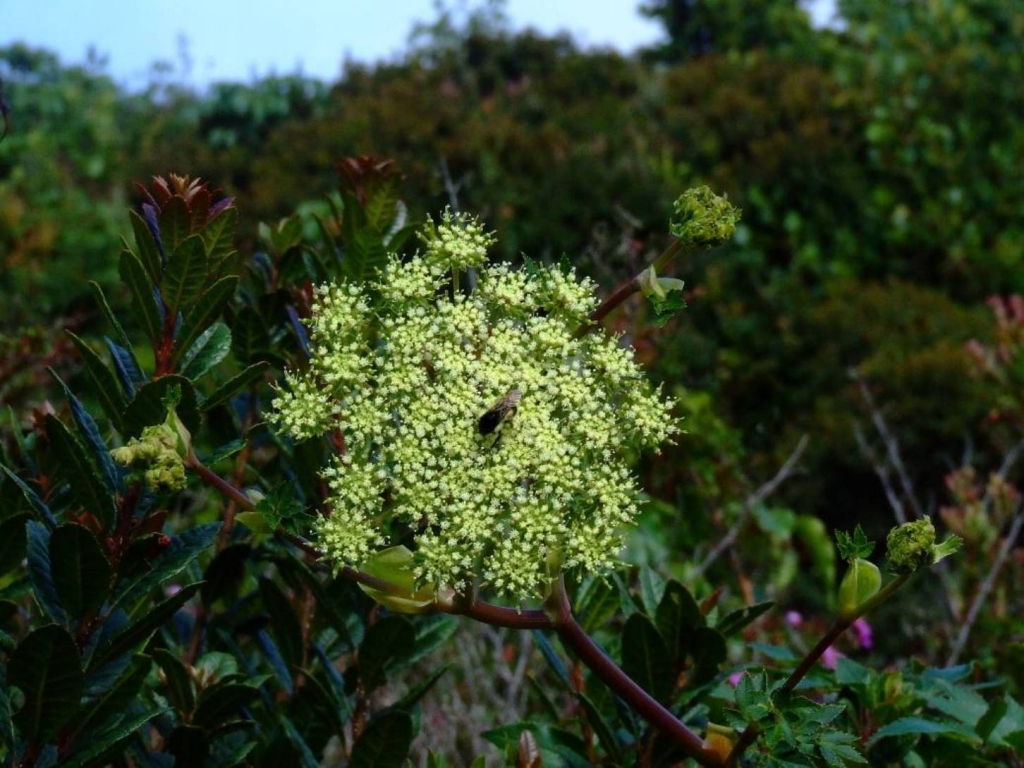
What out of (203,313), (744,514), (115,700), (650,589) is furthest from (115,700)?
(744,514)

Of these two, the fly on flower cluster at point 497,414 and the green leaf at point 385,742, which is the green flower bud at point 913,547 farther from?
the green leaf at point 385,742

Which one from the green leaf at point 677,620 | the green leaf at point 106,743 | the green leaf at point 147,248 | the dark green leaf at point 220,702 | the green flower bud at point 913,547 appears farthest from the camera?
the green leaf at point 677,620

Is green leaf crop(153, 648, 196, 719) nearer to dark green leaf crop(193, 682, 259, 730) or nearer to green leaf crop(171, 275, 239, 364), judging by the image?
dark green leaf crop(193, 682, 259, 730)

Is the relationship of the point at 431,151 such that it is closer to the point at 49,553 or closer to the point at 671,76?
the point at 671,76

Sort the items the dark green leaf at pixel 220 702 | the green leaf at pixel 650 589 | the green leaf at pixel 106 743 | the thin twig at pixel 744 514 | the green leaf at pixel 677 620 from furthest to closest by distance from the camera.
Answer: the thin twig at pixel 744 514, the green leaf at pixel 650 589, the green leaf at pixel 677 620, the dark green leaf at pixel 220 702, the green leaf at pixel 106 743

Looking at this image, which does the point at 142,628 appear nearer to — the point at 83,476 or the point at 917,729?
the point at 83,476

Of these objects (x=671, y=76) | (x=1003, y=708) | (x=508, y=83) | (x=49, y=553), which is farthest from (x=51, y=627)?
(x=508, y=83)

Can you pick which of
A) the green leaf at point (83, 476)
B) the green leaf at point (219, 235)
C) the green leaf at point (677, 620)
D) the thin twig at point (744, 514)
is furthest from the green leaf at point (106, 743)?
the thin twig at point (744, 514)

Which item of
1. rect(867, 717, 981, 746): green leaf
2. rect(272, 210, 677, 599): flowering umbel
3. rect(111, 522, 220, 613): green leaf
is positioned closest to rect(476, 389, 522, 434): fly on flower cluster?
rect(272, 210, 677, 599): flowering umbel
